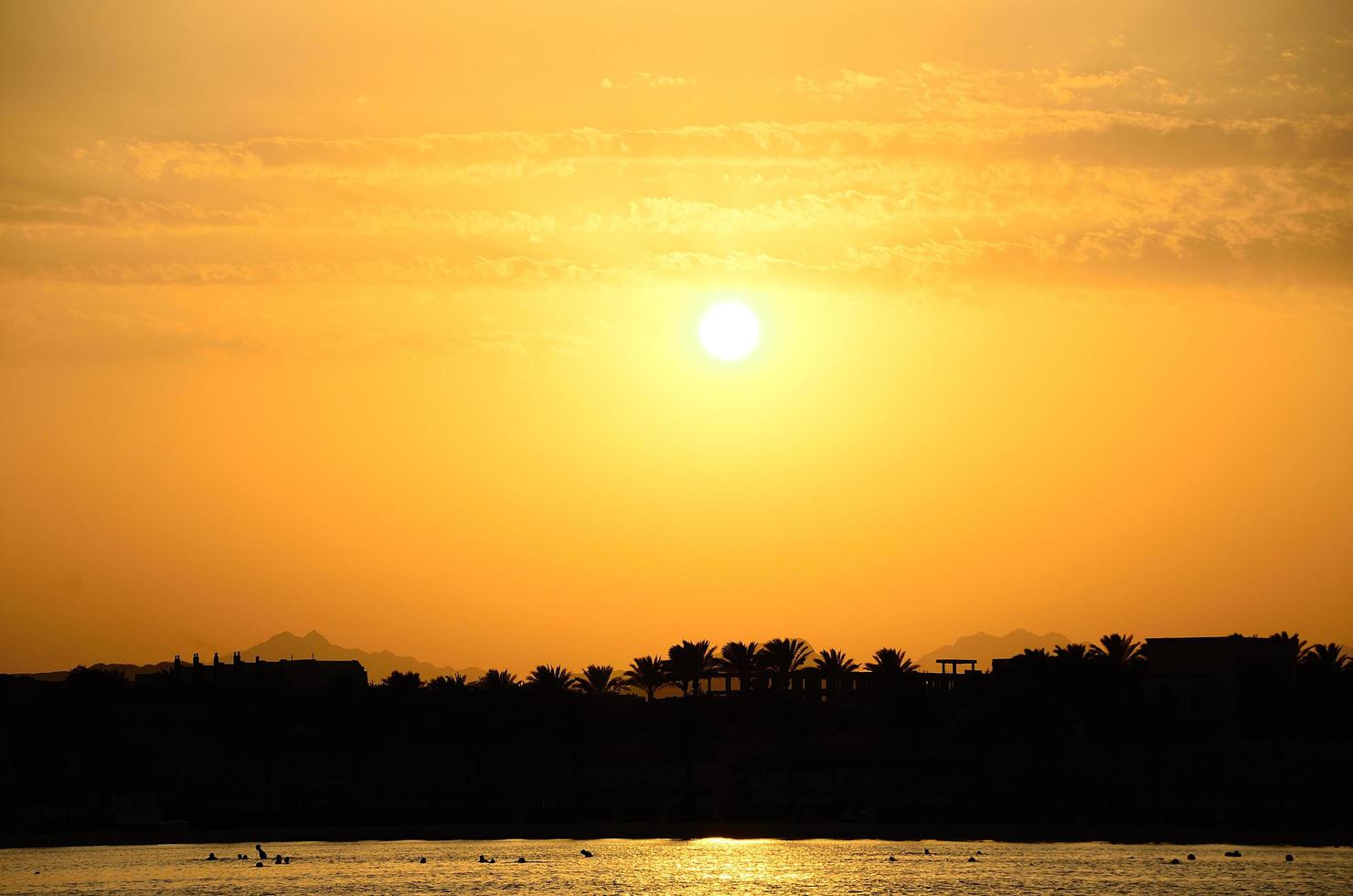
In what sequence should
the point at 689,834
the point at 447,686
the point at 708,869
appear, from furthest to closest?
the point at 447,686 < the point at 689,834 < the point at 708,869

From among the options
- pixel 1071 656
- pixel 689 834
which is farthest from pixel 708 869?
pixel 1071 656

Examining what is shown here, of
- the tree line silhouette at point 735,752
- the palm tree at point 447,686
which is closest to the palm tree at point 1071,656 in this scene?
the tree line silhouette at point 735,752

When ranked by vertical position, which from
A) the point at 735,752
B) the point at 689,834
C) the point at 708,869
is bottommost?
the point at 708,869

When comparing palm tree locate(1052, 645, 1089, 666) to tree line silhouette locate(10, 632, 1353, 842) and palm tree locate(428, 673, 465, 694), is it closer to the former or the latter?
tree line silhouette locate(10, 632, 1353, 842)

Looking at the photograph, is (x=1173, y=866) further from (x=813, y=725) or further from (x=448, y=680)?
(x=448, y=680)

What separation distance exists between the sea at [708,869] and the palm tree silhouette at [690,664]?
70.4ft

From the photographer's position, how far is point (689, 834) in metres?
131

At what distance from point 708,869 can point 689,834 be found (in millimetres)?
22428

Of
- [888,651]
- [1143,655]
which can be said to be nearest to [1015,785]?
[888,651]

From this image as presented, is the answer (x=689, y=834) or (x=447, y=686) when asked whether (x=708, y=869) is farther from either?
(x=447, y=686)

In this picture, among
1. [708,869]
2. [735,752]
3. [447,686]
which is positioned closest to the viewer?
[708,869]

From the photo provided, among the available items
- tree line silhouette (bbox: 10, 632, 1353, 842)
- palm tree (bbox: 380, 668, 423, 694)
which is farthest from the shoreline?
palm tree (bbox: 380, 668, 423, 694)

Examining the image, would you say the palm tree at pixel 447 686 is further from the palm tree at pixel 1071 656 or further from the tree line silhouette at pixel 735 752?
the palm tree at pixel 1071 656

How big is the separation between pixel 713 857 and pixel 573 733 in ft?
89.2
